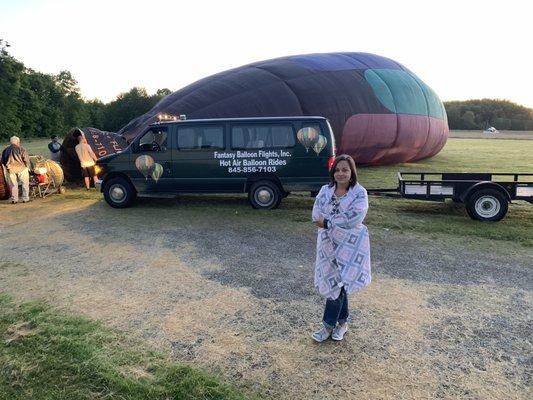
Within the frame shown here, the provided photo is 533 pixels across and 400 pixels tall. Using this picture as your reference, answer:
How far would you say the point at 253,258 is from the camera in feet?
23.5

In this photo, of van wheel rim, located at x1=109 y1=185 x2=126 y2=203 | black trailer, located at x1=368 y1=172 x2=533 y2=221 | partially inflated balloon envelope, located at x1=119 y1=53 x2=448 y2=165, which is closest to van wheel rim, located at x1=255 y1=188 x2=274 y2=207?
black trailer, located at x1=368 y1=172 x2=533 y2=221

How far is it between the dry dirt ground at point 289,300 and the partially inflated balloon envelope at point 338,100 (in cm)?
650

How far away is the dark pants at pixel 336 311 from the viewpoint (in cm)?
432

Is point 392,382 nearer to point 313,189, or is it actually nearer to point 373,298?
point 373,298

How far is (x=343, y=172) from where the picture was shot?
159 inches

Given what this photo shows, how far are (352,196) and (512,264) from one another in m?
4.19

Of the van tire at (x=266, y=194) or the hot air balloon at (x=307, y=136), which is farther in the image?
the van tire at (x=266, y=194)

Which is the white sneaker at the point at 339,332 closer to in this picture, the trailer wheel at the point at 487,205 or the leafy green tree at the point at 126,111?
the trailer wheel at the point at 487,205

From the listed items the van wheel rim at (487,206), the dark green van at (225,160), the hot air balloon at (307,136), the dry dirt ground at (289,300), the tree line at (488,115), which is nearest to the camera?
the dry dirt ground at (289,300)

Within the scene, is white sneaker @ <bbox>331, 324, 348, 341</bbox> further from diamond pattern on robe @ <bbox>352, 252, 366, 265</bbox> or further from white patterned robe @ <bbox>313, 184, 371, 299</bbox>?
diamond pattern on robe @ <bbox>352, 252, 366, 265</bbox>

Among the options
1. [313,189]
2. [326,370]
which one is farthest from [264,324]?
[313,189]

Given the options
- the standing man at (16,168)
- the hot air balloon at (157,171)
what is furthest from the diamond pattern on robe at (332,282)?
the standing man at (16,168)

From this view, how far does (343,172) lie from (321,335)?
167 cm

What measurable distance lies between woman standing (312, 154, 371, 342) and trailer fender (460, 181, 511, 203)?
20.0 feet
